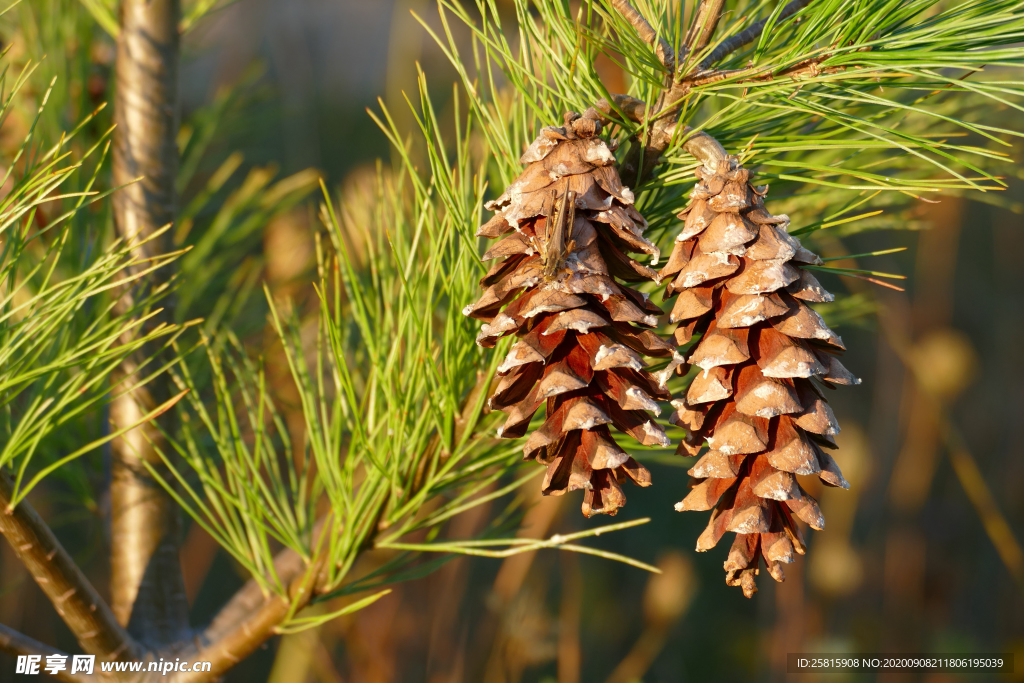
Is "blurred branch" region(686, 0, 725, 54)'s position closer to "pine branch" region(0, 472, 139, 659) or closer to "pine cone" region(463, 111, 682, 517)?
"pine cone" region(463, 111, 682, 517)

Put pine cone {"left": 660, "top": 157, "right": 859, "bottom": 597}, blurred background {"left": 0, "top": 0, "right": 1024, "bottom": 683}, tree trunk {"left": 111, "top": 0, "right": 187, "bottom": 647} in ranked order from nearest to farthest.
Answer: pine cone {"left": 660, "top": 157, "right": 859, "bottom": 597}
tree trunk {"left": 111, "top": 0, "right": 187, "bottom": 647}
blurred background {"left": 0, "top": 0, "right": 1024, "bottom": 683}

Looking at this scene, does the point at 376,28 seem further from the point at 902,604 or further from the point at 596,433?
the point at 596,433

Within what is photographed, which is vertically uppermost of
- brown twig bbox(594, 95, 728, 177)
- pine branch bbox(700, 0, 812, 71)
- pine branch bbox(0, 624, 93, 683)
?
pine branch bbox(700, 0, 812, 71)

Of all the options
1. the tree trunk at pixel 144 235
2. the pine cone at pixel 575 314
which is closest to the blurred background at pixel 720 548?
the tree trunk at pixel 144 235

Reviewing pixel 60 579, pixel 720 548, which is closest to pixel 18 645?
pixel 60 579

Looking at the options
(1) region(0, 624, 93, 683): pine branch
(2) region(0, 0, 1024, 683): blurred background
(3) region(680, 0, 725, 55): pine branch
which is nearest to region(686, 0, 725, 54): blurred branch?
(3) region(680, 0, 725, 55): pine branch

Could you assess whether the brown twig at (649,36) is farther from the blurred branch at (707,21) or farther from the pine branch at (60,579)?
the pine branch at (60,579)
